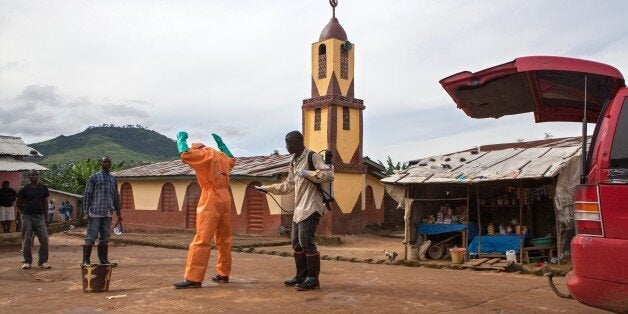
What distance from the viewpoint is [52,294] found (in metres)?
6.32

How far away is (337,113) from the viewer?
1898 cm

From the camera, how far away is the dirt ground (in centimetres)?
553

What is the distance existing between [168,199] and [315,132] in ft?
24.1

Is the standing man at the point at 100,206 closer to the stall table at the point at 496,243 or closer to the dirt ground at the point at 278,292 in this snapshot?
the dirt ground at the point at 278,292

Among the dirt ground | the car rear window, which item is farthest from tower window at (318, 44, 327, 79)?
the car rear window

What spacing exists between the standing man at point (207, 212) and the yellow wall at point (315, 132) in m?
11.8

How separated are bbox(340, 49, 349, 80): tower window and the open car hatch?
40.5 ft

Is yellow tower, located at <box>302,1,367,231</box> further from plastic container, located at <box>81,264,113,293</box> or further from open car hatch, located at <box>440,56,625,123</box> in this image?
plastic container, located at <box>81,264,113,293</box>

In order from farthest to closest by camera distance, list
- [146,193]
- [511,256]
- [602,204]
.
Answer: [146,193]
[511,256]
[602,204]

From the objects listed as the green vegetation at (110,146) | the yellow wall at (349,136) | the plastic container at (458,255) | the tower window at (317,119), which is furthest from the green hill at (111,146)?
the plastic container at (458,255)

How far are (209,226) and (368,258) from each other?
5547mm

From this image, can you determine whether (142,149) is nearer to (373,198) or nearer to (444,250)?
(373,198)

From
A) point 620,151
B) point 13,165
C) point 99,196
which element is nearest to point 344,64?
point 13,165

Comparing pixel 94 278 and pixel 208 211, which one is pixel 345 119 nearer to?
pixel 208 211
